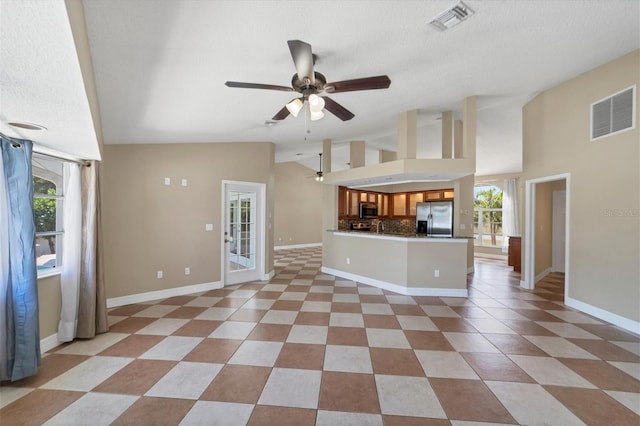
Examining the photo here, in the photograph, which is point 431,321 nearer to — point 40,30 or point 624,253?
point 624,253

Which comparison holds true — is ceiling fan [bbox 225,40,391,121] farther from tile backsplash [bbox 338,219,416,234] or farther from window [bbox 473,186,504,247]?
window [bbox 473,186,504,247]

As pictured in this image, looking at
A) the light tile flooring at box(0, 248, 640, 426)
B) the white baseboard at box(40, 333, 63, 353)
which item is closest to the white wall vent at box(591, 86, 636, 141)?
the light tile flooring at box(0, 248, 640, 426)

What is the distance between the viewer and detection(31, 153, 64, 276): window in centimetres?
285

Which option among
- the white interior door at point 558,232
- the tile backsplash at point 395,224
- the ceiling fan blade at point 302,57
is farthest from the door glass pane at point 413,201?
the ceiling fan blade at point 302,57

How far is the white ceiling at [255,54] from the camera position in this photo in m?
1.50

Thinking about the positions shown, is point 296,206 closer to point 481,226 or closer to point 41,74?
point 481,226

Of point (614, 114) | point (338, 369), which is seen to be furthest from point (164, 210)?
point (614, 114)

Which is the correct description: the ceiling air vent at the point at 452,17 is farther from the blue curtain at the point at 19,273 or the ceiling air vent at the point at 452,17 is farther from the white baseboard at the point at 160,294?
the white baseboard at the point at 160,294

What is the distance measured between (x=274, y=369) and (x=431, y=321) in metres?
2.20

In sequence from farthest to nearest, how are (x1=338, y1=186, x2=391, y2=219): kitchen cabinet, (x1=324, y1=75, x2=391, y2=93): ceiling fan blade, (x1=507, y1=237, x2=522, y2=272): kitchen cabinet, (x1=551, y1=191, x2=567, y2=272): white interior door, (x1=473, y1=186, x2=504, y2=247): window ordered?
(x1=473, y1=186, x2=504, y2=247): window, (x1=338, y1=186, x2=391, y2=219): kitchen cabinet, (x1=507, y1=237, x2=522, y2=272): kitchen cabinet, (x1=551, y1=191, x2=567, y2=272): white interior door, (x1=324, y1=75, x2=391, y2=93): ceiling fan blade

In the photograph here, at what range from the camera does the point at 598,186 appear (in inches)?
143

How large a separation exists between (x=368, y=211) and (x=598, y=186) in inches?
211

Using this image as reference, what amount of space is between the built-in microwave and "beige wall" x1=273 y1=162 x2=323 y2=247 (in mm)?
3108

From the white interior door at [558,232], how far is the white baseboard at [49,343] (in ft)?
29.3
